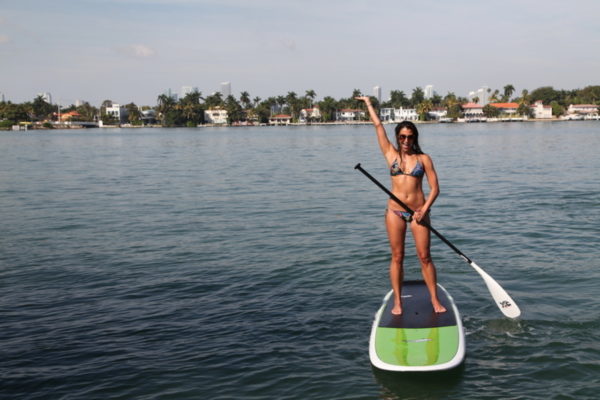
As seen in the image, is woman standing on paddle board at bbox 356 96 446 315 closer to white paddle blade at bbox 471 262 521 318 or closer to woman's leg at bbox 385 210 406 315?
woman's leg at bbox 385 210 406 315

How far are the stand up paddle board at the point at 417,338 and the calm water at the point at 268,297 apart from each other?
411 millimetres

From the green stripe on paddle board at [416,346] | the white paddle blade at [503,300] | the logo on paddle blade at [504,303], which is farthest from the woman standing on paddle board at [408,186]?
the logo on paddle blade at [504,303]

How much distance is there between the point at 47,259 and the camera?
13.9m

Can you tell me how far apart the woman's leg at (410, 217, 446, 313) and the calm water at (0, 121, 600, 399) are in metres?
0.79

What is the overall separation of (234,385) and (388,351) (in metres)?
1.96

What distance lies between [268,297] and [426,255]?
3.83m

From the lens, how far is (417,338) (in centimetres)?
712

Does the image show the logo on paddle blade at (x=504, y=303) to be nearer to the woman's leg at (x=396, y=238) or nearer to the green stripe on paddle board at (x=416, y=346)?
the green stripe on paddle board at (x=416, y=346)

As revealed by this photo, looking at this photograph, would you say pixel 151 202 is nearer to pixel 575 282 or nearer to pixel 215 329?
pixel 215 329

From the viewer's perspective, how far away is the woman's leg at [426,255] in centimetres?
748

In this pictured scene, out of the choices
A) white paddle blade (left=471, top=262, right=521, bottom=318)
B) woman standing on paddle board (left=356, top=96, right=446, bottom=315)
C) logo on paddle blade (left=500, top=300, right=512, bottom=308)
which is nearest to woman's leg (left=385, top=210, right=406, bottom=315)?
woman standing on paddle board (left=356, top=96, right=446, bottom=315)

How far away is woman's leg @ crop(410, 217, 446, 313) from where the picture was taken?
748cm

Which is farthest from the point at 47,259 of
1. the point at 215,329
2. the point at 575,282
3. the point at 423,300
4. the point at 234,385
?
the point at 575,282

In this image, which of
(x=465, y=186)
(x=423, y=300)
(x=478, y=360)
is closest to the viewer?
(x=478, y=360)
